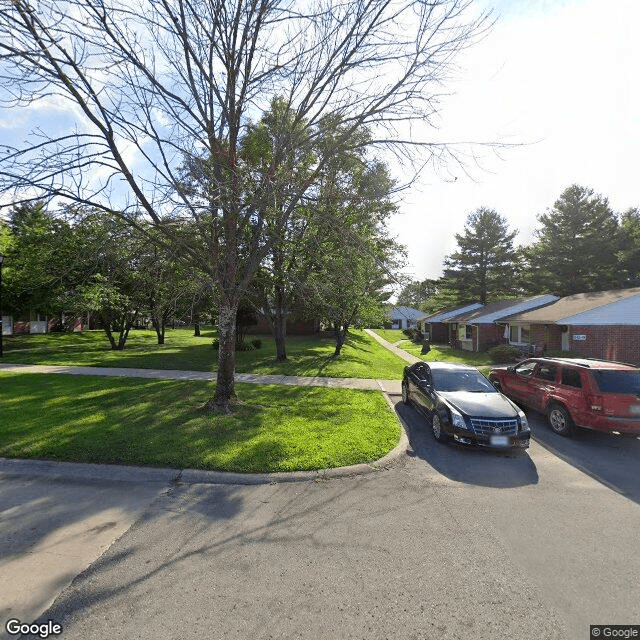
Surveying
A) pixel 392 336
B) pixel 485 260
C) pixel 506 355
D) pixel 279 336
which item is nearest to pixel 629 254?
pixel 485 260

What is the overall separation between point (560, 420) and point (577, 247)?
1317 inches

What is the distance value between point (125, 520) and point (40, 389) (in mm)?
7899

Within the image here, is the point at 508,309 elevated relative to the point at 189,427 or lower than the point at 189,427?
elevated

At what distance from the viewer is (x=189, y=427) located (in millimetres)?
6934

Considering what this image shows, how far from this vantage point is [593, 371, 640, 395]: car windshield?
6883 millimetres

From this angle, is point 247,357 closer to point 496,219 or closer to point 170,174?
point 170,174

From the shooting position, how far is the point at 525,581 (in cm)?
317

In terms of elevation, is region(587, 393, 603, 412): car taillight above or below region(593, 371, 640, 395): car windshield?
below

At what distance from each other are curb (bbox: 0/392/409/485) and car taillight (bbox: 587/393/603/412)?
4.82 meters

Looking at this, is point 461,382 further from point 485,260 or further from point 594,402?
point 485,260

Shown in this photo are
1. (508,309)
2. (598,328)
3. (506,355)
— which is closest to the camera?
(598,328)

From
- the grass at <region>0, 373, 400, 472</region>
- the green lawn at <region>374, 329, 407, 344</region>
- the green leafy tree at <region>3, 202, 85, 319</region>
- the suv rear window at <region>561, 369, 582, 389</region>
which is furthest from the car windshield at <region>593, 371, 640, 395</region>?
the green lawn at <region>374, 329, 407, 344</region>

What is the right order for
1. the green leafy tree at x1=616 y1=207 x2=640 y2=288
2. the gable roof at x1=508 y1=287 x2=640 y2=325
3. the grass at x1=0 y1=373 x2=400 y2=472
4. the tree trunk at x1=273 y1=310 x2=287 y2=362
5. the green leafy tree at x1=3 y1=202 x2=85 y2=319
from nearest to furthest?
1. the grass at x1=0 y1=373 x2=400 y2=472
2. the green leafy tree at x1=3 y1=202 x2=85 y2=319
3. the tree trunk at x1=273 y1=310 x2=287 y2=362
4. the gable roof at x1=508 y1=287 x2=640 y2=325
5. the green leafy tree at x1=616 y1=207 x2=640 y2=288

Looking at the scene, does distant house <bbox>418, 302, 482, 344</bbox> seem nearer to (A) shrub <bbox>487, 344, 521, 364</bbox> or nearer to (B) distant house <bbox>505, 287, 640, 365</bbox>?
(B) distant house <bbox>505, 287, 640, 365</bbox>
